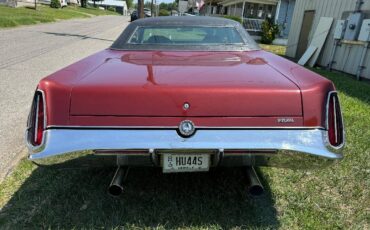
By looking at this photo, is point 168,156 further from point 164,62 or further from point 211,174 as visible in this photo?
point 211,174

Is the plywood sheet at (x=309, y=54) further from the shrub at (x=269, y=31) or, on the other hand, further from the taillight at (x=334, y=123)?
the taillight at (x=334, y=123)

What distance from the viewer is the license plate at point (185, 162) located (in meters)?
2.32

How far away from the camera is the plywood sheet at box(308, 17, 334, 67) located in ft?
35.9

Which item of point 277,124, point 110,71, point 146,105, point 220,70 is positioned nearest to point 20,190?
point 110,71

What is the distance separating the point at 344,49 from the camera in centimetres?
1009

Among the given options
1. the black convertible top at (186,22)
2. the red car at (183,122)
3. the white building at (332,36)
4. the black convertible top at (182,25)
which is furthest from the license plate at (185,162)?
the white building at (332,36)

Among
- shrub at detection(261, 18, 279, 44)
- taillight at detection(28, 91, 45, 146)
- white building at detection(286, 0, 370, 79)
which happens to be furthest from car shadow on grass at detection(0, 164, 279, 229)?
shrub at detection(261, 18, 279, 44)

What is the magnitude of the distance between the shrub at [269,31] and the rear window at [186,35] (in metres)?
17.2

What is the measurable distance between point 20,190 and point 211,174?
1.74 m

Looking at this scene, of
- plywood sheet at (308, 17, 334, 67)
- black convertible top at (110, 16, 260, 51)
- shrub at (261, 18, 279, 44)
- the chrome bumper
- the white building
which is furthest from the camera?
shrub at (261, 18, 279, 44)

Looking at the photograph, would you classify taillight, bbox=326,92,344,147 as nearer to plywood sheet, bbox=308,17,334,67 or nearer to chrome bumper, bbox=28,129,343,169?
chrome bumper, bbox=28,129,343,169

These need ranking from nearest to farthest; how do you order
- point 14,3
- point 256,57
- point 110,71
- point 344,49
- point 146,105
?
point 146,105 → point 110,71 → point 256,57 → point 344,49 → point 14,3

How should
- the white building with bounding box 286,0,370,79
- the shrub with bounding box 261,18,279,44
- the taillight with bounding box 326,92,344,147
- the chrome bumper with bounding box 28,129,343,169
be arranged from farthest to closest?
1. the shrub with bounding box 261,18,279,44
2. the white building with bounding box 286,0,370,79
3. the taillight with bounding box 326,92,344,147
4. the chrome bumper with bounding box 28,129,343,169

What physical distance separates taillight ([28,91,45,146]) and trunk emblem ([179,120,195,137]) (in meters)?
0.91
